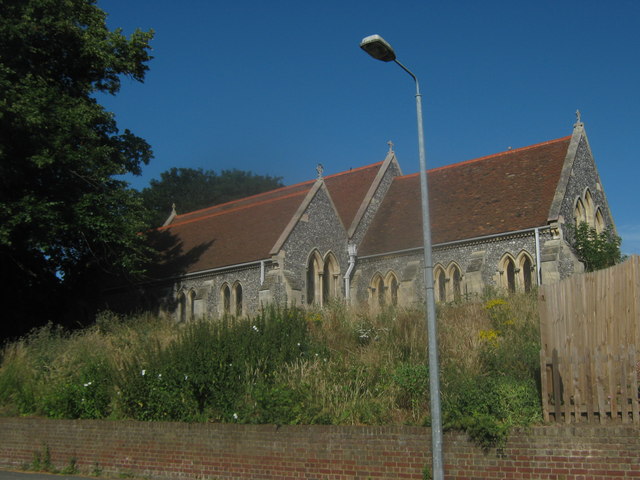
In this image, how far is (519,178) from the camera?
25.8m

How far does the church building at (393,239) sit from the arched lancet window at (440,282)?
0.14 feet

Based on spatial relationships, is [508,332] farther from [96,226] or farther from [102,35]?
[102,35]

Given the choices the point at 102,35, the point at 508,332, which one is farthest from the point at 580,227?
the point at 102,35

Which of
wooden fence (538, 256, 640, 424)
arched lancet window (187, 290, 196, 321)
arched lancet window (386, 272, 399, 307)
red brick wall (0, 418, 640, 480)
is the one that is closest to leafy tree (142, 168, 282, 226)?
arched lancet window (187, 290, 196, 321)

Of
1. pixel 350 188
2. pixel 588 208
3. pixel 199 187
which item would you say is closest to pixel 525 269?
pixel 588 208

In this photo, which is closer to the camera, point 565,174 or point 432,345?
point 432,345

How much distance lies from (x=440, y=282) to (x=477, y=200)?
3.61m

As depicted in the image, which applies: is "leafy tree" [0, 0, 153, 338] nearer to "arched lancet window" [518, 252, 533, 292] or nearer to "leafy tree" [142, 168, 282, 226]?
"arched lancet window" [518, 252, 533, 292]

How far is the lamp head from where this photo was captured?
28.8ft

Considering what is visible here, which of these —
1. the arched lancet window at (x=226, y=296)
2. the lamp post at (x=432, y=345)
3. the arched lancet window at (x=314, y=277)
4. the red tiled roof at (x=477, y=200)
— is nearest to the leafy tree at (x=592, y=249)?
the red tiled roof at (x=477, y=200)

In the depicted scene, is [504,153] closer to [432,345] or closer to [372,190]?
[372,190]

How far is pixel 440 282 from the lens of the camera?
25094 mm

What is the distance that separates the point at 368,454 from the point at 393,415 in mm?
932

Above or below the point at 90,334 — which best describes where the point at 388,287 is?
above
